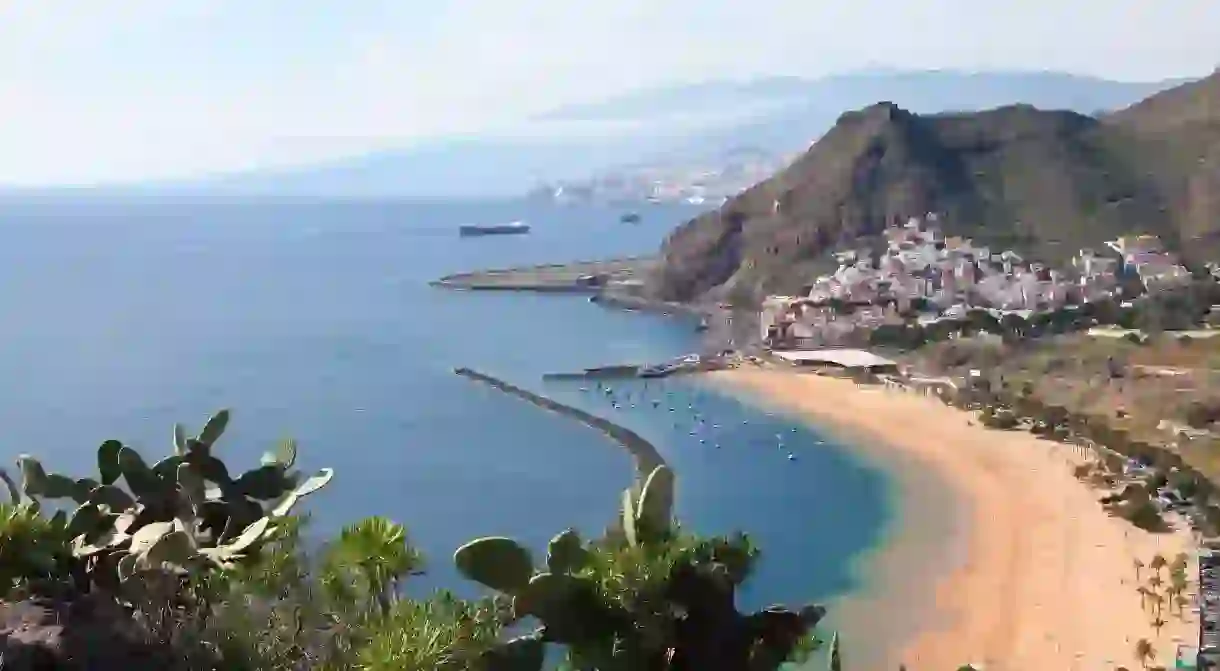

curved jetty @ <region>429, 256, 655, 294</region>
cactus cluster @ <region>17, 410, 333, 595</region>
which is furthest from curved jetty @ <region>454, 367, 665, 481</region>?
curved jetty @ <region>429, 256, 655, 294</region>

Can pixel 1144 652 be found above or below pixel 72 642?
below

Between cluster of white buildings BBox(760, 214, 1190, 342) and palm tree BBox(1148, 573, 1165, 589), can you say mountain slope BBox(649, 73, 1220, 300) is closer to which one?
cluster of white buildings BBox(760, 214, 1190, 342)

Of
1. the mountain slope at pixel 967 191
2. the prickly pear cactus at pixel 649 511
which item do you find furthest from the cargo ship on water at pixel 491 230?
the prickly pear cactus at pixel 649 511

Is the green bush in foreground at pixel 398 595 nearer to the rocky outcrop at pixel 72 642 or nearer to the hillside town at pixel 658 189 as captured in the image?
the rocky outcrop at pixel 72 642

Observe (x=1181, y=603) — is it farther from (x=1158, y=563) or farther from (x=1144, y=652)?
(x=1144, y=652)

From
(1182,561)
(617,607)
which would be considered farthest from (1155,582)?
(617,607)

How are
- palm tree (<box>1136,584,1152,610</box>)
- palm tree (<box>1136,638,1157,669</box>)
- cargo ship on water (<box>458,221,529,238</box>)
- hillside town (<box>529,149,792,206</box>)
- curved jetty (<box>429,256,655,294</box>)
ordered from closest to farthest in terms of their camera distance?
palm tree (<box>1136,638,1157,669</box>)
palm tree (<box>1136,584,1152,610</box>)
curved jetty (<box>429,256,655,294</box>)
cargo ship on water (<box>458,221,529,238</box>)
hillside town (<box>529,149,792,206</box>)
